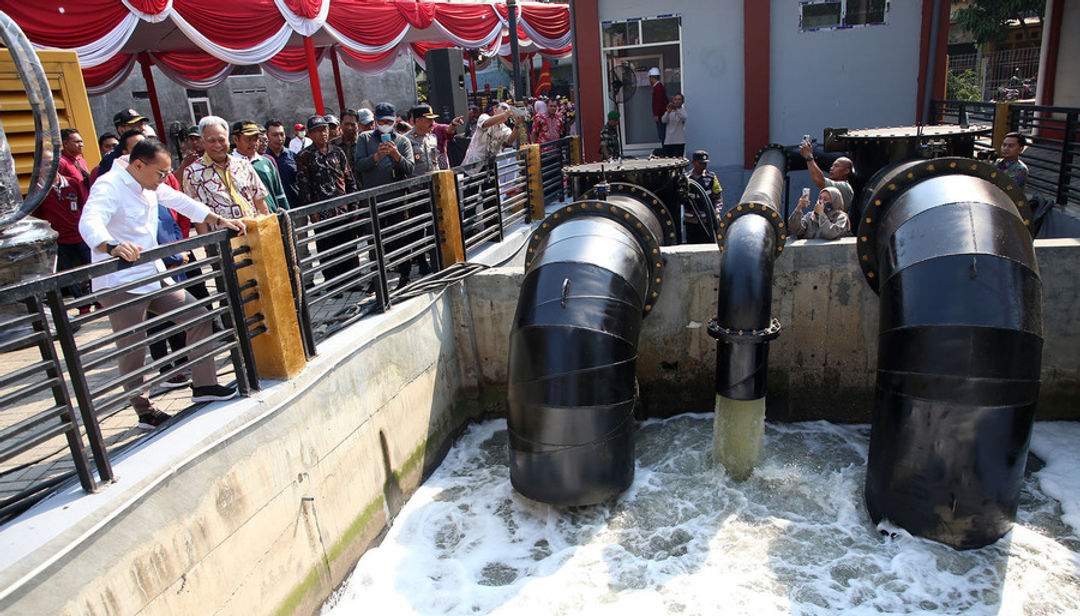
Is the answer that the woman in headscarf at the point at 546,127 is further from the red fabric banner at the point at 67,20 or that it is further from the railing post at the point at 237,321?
the railing post at the point at 237,321

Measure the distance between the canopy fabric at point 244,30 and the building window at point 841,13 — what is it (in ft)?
23.0

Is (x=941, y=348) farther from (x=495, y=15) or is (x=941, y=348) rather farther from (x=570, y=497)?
(x=495, y=15)

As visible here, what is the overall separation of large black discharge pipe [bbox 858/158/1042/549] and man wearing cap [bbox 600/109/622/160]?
257 inches

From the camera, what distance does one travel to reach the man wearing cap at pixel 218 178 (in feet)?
17.0

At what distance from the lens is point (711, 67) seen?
1188cm

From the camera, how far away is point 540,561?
5.15m

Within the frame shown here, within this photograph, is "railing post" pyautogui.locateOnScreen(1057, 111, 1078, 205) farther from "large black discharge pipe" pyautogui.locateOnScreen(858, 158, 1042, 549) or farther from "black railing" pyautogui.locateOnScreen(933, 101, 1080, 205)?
"large black discharge pipe" pyautogui.locateOnScreen(858, 158, 1042, 549)

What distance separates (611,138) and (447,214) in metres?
5.07

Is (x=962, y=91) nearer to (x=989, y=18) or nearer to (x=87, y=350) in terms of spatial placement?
(x=989, y=18)

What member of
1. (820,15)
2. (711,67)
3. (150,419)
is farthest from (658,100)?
(150,419)

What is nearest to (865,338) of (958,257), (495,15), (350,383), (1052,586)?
(958,257)

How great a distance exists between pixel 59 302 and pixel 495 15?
14.6m

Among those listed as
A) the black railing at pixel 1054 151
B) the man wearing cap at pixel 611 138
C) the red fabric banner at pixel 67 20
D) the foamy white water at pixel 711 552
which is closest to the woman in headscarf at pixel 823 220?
the foamy white water at pixel 711 552

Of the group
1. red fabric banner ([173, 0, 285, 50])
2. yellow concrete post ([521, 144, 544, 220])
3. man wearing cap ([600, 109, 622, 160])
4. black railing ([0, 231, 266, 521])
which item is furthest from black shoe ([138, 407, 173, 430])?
man wearing cap ([600, 109, 622, 160])
